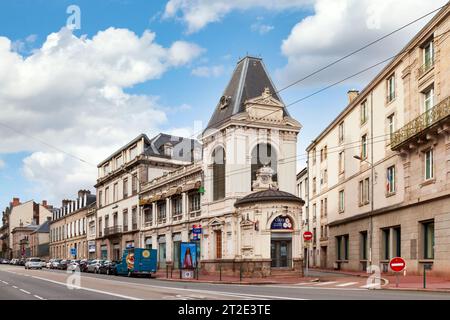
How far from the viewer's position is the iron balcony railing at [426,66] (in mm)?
33281

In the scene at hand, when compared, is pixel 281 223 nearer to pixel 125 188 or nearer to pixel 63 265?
pixel 125 188

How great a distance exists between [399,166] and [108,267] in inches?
1018

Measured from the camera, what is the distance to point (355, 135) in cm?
4750

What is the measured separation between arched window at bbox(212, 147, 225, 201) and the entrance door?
658 cm

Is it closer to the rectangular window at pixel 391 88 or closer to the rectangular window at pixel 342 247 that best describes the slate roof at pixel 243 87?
the rectangular window at pixel 391 88

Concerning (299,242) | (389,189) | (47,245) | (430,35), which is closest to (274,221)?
(299,242)

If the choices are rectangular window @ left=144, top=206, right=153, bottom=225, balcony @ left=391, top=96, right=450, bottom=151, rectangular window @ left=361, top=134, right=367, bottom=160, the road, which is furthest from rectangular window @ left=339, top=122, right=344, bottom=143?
the road

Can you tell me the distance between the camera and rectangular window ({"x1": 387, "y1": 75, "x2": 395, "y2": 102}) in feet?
129

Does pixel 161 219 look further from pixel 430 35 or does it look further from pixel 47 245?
pixel 47 245

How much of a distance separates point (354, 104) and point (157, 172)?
81.2 ft

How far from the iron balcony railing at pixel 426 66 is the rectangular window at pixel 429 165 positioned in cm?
478

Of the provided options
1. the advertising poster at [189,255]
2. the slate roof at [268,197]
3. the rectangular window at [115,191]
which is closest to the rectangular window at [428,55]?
the slate roof at [268,197]

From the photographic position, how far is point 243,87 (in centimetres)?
4597
